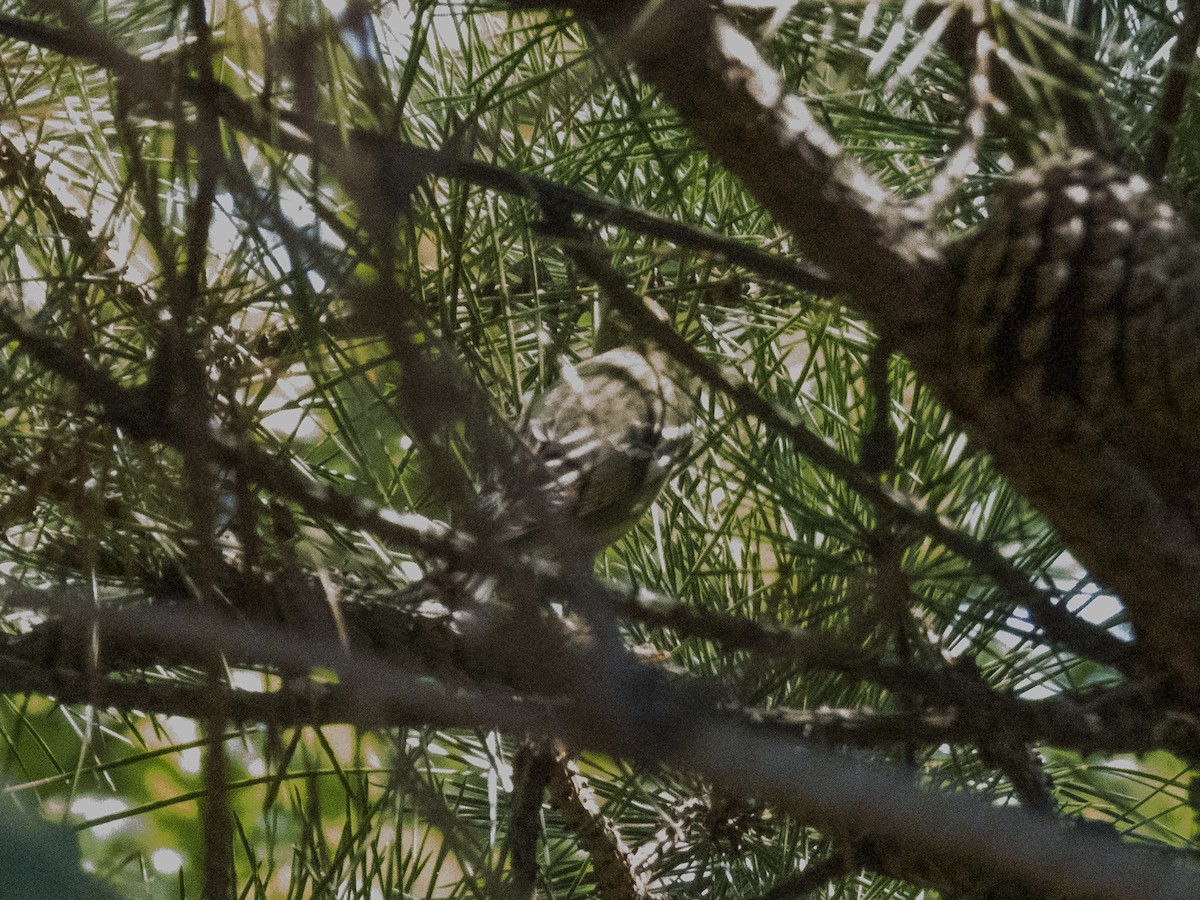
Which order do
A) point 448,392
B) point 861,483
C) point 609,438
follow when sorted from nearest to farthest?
point 448,392 → point 861,483 → point 609,438

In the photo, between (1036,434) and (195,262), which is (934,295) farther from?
(195,262)

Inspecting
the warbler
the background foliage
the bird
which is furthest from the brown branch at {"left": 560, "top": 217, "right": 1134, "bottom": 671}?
the warbler

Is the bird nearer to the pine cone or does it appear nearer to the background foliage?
the background foliage

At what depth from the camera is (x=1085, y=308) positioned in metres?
0.68

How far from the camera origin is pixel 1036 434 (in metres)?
0.71

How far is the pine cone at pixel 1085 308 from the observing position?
68 centimetres

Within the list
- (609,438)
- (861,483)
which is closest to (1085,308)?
(861,483)

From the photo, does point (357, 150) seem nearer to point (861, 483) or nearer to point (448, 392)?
point (448, 392)

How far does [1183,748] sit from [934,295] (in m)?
0.34

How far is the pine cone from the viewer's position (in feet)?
2.22

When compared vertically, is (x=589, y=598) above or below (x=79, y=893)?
above

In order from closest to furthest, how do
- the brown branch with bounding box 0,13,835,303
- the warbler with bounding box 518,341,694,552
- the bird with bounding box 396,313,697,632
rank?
the brown branch with bounding box 0,13,835,303, the bird with bounding box 396,313,697,632, the warbler with bounding box 518,341,694,552

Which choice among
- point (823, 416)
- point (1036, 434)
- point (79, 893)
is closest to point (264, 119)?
point (1036, 434)

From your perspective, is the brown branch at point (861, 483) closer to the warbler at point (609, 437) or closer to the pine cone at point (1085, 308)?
the pine cone at point (1085, 308)
